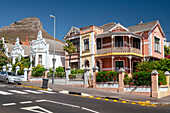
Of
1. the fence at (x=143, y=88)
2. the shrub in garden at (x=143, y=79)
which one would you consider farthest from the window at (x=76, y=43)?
the shrub in garden at (x=143, y=79)

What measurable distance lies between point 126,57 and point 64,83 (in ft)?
31.3

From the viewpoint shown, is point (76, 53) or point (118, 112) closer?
point (118, 112)

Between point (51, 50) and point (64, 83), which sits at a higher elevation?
point (51, 50)

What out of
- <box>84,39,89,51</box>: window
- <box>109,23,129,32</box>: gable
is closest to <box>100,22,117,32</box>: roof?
<box>109,23,129,32</box>: gable

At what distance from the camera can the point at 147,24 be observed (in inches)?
1234

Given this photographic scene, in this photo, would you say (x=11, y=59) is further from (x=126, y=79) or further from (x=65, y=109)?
(x=65, y=109)

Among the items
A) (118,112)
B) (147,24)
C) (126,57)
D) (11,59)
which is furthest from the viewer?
(11,59)

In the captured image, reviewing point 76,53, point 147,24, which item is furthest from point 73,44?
point 147,24

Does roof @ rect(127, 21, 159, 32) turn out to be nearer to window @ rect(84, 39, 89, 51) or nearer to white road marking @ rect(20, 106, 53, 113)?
window @ rect(84, 39, 89, 51)

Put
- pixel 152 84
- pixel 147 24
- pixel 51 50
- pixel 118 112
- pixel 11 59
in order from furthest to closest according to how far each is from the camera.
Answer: pixel 11 59 < pixel 51 50 < pixel 147 24 < pixel 152 84 < pixel 118 112

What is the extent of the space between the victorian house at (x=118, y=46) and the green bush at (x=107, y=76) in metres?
6.48


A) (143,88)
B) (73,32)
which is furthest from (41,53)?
(143,88)

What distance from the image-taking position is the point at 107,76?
820 inches

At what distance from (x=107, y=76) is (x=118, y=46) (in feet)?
30.0
